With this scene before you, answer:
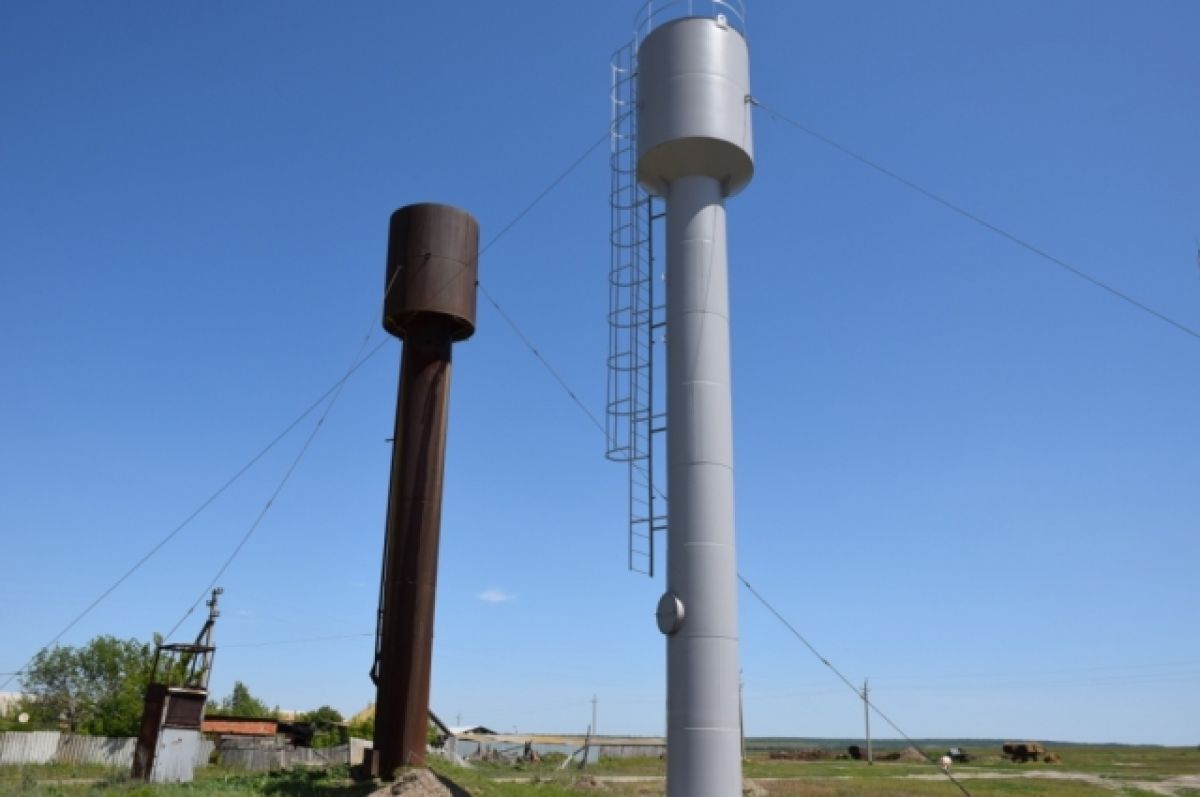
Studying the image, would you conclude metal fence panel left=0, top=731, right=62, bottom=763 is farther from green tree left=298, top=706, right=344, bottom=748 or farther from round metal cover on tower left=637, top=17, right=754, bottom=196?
round metal cover on tower left=637, top=17, right=754, bottom=196

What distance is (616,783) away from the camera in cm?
3412

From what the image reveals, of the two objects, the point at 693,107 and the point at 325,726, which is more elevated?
the point at 693,107

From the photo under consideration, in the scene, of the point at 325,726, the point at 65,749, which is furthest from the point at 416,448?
the point at 325,726

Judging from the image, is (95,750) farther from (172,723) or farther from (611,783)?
(611,783)

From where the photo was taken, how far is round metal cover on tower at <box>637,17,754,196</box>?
58.9ft

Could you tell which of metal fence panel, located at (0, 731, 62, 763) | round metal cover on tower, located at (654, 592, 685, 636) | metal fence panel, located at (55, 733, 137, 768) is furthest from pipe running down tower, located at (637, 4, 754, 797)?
metal fence panel, located at (55, 733, 137, 768)

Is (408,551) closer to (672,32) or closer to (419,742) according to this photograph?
(419,742)

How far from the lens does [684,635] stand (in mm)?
15664

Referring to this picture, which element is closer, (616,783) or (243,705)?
(616,783)

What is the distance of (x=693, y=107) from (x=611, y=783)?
24643 mm

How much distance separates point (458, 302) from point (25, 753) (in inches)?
1052

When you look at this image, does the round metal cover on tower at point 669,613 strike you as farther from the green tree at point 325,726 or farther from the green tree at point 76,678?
the green tree at point 76,678

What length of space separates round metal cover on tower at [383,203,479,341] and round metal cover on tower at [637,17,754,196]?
808 centimetres

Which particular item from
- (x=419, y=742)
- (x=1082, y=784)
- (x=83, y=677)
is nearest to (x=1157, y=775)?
(x=1082, y=784)
